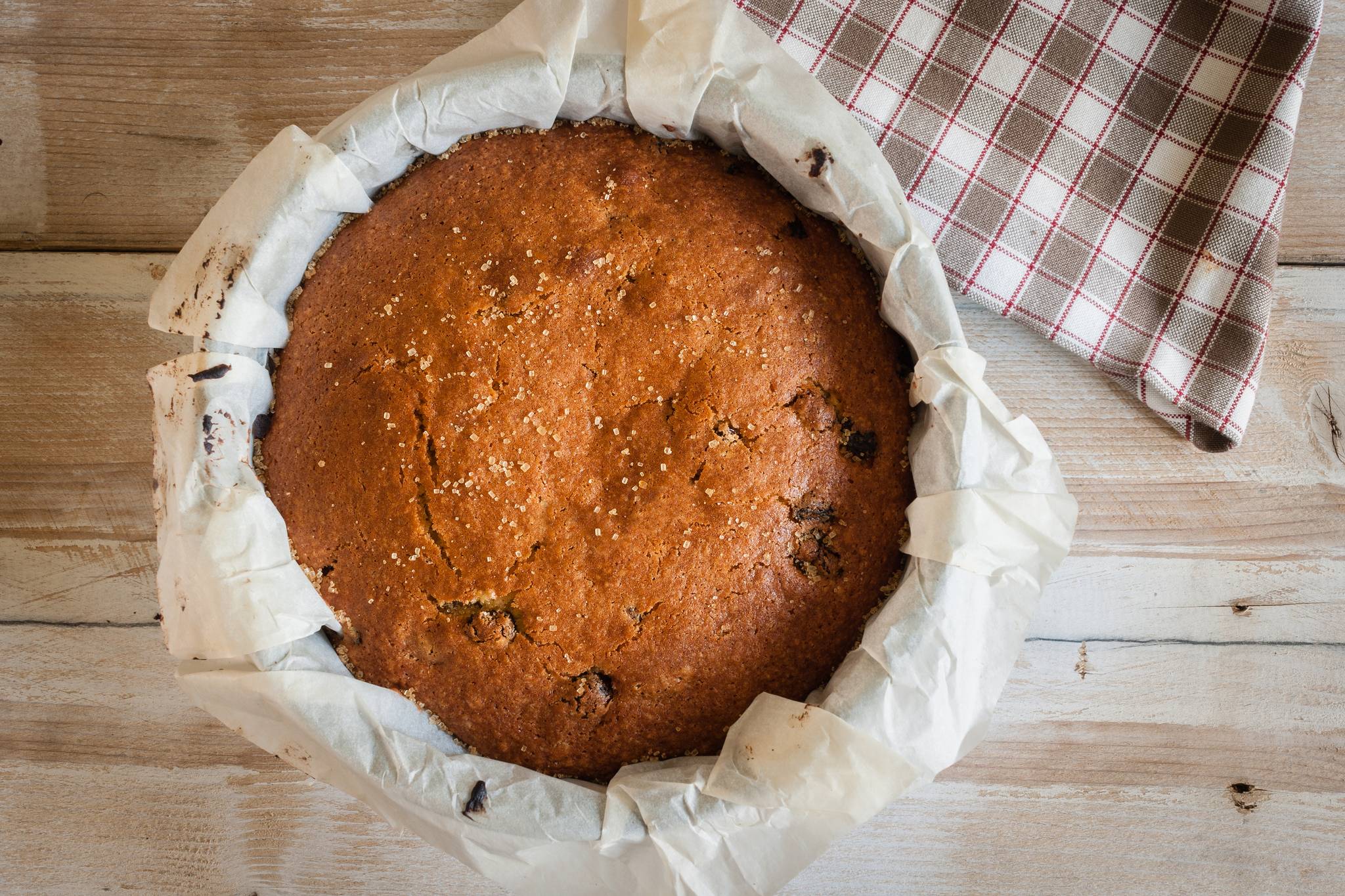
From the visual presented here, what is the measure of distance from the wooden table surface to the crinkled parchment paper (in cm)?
35

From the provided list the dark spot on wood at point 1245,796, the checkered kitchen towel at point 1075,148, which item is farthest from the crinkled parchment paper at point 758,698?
the dark spot on wood at point 1245,796

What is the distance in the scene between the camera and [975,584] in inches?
42.7

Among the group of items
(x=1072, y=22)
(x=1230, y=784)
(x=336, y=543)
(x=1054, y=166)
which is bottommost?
(x=1230, y=784)

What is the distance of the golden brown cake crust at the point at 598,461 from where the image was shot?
1093 millimetres

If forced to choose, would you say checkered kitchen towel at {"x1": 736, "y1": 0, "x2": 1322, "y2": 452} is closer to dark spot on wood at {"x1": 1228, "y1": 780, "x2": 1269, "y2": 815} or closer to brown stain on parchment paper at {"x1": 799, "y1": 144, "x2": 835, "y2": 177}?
brown stain on parchment paper at {"x1": 799, "y1": 144, "x2": 835, "y2": 177}

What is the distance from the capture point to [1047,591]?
1.45m

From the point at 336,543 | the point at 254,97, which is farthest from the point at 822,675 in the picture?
the point at 254,97

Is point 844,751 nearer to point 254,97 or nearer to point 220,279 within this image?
point 220,279

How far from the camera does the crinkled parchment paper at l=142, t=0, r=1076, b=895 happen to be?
1066mm

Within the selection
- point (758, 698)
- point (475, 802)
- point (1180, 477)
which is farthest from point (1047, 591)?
point (475, 802)

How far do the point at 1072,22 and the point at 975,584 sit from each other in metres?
0.88

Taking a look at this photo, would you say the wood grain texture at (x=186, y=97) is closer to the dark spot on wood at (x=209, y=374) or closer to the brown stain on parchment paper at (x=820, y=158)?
the dark spot on wood at (x=209, y=374)

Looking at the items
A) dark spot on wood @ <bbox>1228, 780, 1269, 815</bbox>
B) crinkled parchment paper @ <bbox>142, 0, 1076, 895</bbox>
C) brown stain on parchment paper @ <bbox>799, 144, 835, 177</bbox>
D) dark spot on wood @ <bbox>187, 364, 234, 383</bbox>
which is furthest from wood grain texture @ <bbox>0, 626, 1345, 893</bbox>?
brown stain on parchment paper @ <bbox>799, 144, 835, 177</bbox>

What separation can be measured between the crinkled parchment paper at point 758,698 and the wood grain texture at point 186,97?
0.32 meters
